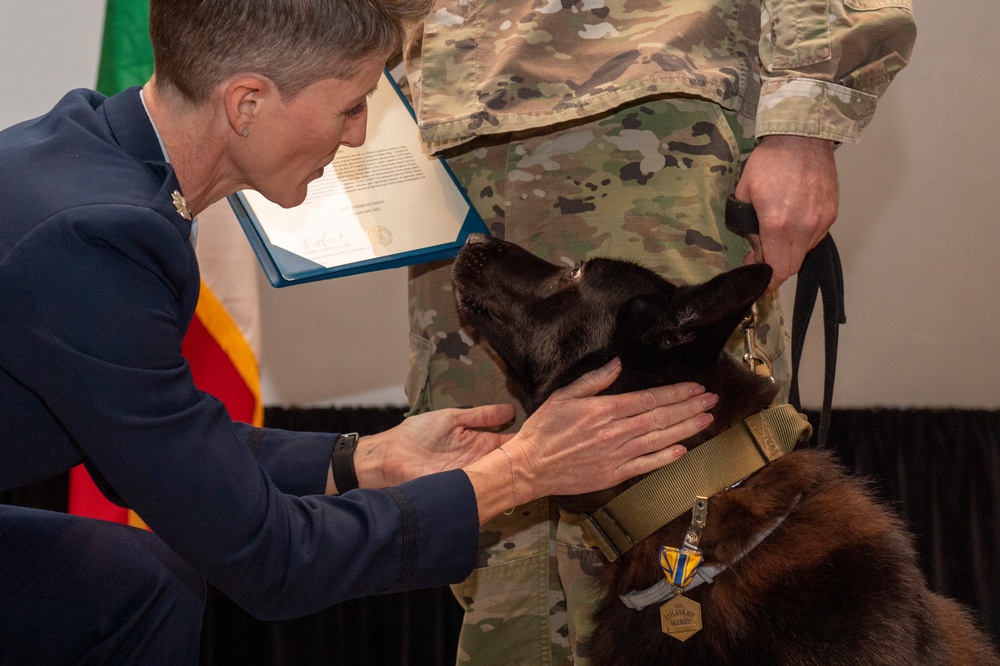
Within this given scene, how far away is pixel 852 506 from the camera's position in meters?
1.36

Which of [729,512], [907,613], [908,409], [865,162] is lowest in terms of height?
[908,409]

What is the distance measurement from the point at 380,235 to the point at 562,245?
1.13 feet

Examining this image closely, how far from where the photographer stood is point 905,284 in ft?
10.5

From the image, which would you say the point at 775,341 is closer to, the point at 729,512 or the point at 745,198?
the point at 745,198

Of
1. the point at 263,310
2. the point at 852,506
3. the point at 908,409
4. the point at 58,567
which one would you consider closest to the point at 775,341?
the point at 852,506

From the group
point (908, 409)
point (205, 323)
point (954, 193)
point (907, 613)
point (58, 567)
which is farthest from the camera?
point (954, 193)

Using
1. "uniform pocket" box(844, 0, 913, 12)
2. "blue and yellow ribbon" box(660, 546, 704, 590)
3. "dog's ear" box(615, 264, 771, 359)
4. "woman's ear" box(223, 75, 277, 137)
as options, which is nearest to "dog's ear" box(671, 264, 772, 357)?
"dog's ear" box(615, 264, 771, 359)

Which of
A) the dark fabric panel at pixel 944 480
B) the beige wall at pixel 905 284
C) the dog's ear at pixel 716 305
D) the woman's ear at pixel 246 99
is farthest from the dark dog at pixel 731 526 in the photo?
the beige wall at pixel 905 284

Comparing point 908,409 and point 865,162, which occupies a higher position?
point 865,162

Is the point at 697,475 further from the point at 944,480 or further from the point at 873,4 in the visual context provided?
the point at 944,480

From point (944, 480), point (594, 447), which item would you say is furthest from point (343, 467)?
point (944, 480)

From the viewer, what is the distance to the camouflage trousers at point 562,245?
1541 mm

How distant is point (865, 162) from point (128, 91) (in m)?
2.70

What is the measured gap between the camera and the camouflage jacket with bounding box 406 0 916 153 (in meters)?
1.46
